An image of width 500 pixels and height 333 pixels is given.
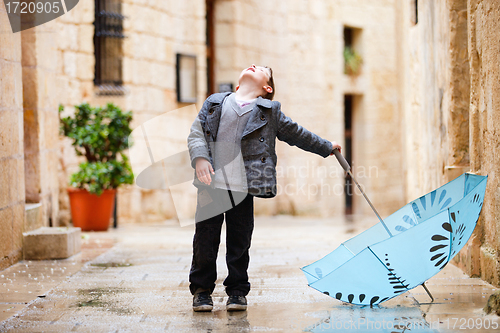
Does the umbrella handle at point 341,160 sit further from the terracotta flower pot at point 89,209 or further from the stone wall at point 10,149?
the terracotta flower pot at point 89,209

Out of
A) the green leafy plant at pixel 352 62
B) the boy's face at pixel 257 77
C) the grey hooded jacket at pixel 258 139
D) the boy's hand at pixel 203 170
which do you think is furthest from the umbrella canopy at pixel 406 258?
the green leafy plant at pixel 352 62

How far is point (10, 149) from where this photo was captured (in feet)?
14.3

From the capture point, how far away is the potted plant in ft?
22.1

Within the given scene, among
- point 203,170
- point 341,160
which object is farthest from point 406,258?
point 203,170

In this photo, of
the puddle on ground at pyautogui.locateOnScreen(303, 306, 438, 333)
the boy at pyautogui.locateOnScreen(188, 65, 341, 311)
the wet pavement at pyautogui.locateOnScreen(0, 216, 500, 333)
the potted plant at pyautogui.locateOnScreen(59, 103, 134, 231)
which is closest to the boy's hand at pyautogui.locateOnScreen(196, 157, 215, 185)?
the boy at pyautogui.locateOnScreen(188, 65, 341, 311)

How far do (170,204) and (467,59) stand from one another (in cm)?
532

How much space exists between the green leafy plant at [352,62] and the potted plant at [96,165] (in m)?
8.08

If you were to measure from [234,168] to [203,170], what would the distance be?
0.51ft

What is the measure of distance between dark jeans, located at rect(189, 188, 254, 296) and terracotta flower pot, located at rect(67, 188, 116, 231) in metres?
4.09

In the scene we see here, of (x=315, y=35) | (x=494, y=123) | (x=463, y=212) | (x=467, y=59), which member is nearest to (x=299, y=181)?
(x=315, y=35)

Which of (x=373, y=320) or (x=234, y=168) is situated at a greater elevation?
(x=234, y=168)

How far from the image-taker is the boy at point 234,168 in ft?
9.41

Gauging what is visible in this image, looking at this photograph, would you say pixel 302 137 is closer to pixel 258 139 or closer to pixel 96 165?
pixel 258 139

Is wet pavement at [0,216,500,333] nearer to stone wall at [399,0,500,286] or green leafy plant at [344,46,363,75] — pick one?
stone wall at [399,0,500,286]
